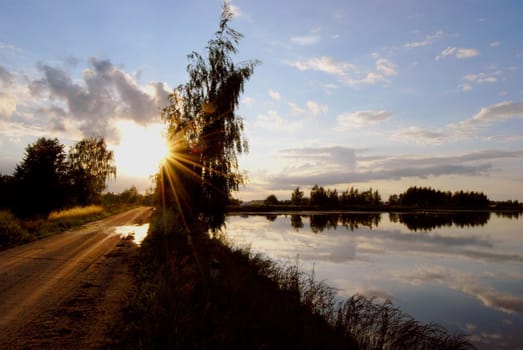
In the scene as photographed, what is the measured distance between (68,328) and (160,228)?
15.2 metres

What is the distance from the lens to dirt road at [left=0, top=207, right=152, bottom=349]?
21.8 feet

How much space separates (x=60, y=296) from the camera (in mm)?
9344

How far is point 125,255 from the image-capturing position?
16969mm

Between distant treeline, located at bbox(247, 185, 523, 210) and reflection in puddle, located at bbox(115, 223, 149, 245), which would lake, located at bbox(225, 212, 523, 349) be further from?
distant treeline, located at bbox(247, 185, 523, 210)

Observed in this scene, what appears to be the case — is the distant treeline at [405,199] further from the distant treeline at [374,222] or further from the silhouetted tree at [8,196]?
the silhouetted tree at [8,196]

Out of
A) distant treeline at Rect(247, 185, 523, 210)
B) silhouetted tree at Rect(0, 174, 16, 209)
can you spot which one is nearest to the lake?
silhouetted tree at Rect(0, 174, 16, 209)

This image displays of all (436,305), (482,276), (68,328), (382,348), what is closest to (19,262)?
(68,328)

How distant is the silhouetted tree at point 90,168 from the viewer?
208ft

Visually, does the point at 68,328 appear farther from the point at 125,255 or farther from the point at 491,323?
the point at 491,323

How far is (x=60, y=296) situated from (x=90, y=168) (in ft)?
227

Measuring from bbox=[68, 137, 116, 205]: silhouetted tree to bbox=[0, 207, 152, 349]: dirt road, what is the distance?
165 feet

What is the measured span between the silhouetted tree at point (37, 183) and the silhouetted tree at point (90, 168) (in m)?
29.5

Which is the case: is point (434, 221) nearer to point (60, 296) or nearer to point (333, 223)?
point (333, 223)

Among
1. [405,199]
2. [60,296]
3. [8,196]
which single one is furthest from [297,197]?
[60,296]
